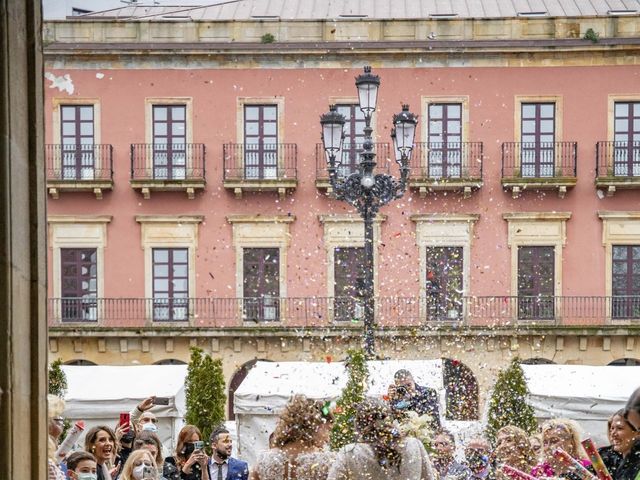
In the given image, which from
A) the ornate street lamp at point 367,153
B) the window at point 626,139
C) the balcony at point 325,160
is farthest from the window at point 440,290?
the ornate street lamp at point 367,153

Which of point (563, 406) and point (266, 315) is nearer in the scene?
point (563, 406)

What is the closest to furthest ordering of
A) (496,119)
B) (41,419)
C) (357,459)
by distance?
(41,419)
(357,459)
(496,119)

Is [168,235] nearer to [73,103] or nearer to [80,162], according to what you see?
[80,162]

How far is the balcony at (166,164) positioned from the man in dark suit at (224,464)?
17.6 metres

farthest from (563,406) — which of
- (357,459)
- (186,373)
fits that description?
(357,459)

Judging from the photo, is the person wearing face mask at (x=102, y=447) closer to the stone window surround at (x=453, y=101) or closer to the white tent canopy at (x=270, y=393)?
the white tent canopy at (x=270, y=393)

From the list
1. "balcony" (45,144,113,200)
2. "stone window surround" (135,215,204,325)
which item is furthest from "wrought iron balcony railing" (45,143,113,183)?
"stone window surround" (135,215,204,325)

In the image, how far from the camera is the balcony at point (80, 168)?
2570cm

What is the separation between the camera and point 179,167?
25812mm

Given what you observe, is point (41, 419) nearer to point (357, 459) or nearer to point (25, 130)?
point (25, 130)

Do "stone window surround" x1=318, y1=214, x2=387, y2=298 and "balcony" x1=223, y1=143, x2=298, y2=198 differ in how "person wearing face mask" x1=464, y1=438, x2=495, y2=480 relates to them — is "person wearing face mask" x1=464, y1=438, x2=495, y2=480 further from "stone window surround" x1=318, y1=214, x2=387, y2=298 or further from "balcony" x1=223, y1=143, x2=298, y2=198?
"stone window surround" x1=318, y1=214, x2=387, y2=298

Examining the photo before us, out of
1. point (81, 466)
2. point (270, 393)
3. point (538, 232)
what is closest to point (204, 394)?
point (270, 393)

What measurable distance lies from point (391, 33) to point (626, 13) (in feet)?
16.0

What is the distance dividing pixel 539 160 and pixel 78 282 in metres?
9.56
